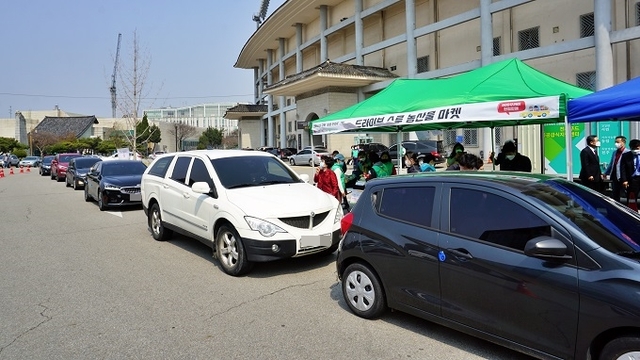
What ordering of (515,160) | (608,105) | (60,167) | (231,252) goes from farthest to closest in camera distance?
(60,167), (515,160), (231,252), (608,105)

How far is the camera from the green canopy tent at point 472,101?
6.89 m

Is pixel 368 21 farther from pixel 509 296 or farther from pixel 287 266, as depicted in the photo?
pixel 509 296

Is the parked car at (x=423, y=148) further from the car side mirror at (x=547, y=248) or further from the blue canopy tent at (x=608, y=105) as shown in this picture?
the car side mirror at (x=547, y=248)

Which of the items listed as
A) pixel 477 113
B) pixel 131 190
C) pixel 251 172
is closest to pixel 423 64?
pixel 131 190

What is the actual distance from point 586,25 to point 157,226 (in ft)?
78.1

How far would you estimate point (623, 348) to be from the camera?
290 cm

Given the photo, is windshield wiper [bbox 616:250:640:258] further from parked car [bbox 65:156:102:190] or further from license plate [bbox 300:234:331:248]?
parked car [bbox 65:156:102:190]

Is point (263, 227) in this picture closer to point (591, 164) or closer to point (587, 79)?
point (591, 164)

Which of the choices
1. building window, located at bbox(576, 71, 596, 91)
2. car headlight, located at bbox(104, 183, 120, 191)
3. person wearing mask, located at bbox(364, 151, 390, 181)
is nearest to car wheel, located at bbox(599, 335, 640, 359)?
person wearing mask, located at bbox(364, 151, 390, 181)

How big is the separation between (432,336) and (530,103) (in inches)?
165

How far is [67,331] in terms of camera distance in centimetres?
454

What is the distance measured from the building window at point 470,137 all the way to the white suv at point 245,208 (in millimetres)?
23871

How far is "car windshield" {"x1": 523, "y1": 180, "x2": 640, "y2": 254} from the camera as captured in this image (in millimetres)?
3293

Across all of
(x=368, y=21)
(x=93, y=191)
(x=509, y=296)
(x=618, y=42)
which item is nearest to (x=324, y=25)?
(x=368, y=21)
